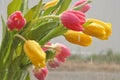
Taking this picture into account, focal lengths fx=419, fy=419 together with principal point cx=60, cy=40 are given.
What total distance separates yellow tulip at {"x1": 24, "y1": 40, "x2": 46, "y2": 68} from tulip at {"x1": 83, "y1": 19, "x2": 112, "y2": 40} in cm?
7

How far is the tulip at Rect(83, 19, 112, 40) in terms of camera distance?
0.52m

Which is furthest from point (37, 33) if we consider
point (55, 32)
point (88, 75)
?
point (88, 75)

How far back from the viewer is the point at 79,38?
0.54 meters

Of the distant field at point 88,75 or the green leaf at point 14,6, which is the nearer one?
the green leaf at point 14,6

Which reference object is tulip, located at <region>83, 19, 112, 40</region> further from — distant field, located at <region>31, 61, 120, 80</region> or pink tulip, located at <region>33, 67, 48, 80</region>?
distant field, located at <region>31, 61, 120, 80</region>

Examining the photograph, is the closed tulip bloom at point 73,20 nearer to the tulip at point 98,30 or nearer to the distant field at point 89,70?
the tulip at point 98,30

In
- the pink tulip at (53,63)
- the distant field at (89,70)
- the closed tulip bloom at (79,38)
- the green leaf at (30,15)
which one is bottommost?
the distant field at (89,70)

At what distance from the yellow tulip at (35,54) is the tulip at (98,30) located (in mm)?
68

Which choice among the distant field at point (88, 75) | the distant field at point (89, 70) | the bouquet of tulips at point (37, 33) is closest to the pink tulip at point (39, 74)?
the bouquet of tulips at point (37, 33)

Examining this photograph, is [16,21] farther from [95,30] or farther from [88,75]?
[88,75]

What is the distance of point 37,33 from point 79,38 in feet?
0.19

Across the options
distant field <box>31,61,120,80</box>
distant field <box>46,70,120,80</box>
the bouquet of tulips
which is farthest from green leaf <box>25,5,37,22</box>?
distant field <box>31,61,120,80</box>

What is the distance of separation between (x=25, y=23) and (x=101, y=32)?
3.8 inches

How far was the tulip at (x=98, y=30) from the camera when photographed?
20.6 inches
